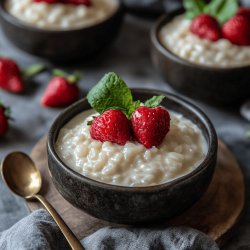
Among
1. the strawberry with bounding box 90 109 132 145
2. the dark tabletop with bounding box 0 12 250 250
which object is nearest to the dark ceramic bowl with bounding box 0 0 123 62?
the dark tabletop with bounding box 0 12 250 250

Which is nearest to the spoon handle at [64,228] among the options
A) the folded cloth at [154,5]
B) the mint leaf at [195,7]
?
the mint leaf at [195,7]

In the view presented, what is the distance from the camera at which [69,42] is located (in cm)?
276

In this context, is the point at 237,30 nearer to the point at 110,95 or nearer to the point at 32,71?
the point at 110,95

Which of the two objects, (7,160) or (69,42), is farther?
(69,42)

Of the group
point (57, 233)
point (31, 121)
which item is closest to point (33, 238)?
point (57, 233)

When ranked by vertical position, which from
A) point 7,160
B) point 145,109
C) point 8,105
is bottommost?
point 8,105

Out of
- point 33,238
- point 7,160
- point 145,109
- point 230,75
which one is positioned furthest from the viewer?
point 230,75

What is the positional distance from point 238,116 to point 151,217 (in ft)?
3.30

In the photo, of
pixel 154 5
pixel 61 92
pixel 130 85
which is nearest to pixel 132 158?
pixel 61 92

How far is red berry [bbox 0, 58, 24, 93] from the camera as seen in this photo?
272 centimetres

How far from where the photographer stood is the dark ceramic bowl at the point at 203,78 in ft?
7.95

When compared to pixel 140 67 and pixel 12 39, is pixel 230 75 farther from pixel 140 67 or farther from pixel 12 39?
pixel 12 39

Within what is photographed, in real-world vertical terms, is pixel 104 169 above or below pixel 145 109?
below

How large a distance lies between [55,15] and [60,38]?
0.40 feet
